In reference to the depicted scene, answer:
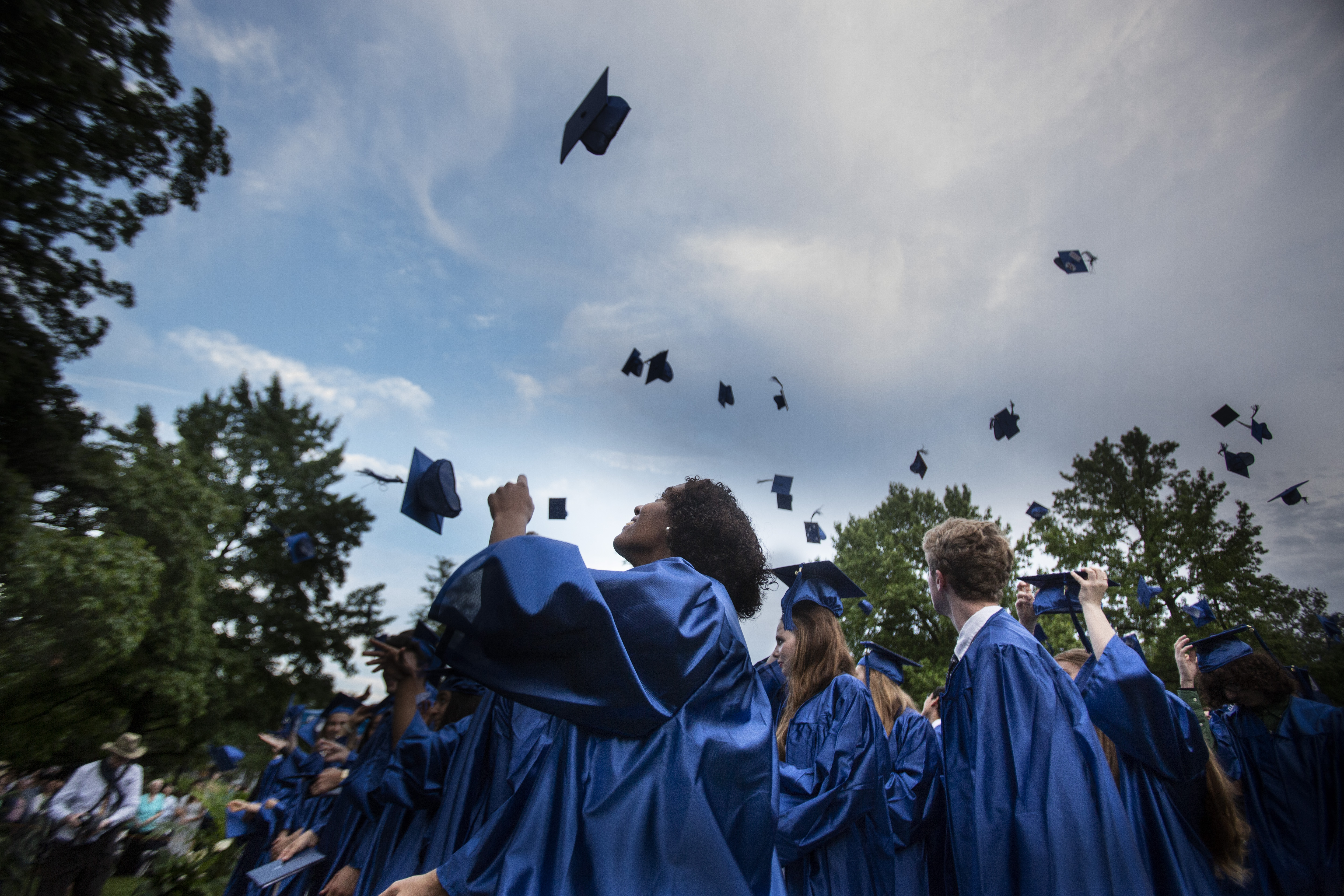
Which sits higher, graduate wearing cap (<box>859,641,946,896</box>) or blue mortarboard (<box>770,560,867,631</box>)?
blue mortarboard (<box>770,560,867,631</box>)

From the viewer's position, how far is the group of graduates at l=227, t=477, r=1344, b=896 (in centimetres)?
121

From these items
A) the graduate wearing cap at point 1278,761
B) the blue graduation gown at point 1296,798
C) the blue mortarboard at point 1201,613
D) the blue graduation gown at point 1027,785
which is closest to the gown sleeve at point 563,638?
the blue graduation gown at point 1027,785

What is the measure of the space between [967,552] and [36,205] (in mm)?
7820

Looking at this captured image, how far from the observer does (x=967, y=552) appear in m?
2.33

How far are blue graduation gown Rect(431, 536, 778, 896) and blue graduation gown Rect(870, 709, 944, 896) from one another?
5.55 ft

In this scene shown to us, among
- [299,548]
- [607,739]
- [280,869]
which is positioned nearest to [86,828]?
[299,548]

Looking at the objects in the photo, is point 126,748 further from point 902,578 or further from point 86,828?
point 902,578

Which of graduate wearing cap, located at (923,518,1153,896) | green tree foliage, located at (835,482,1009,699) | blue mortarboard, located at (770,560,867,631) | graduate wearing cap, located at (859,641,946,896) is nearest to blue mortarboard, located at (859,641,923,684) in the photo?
graduate wearing cap, located at (859,641,946,896)

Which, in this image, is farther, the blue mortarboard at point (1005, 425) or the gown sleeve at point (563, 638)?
the blue mortarboard at point (1005, 425)

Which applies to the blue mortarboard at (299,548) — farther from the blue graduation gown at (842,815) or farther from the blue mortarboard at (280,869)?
the blue graduation gown at (842,815)

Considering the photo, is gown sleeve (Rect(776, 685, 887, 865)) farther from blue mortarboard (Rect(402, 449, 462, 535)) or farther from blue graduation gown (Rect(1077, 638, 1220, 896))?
blue mortarboard (Rect(402, 449, 462, 535))

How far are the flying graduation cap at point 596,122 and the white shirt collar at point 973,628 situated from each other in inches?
113

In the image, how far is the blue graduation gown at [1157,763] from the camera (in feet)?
6.18

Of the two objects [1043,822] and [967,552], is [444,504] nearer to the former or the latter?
[967,552]
